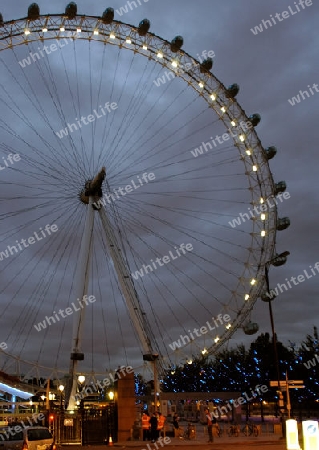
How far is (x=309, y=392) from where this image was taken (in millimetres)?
75125

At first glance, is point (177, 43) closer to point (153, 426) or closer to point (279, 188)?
point (279, 188)

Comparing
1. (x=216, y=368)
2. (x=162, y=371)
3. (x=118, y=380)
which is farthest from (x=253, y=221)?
(x=216, y=368)

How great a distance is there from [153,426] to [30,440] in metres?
9.59

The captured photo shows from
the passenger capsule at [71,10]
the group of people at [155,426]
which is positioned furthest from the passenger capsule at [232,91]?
the group of people at [155,426]

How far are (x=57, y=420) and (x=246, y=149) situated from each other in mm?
25421

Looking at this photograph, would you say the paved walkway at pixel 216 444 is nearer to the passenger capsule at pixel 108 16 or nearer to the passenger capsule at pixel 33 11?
the passenger capsule at pixel 33 11

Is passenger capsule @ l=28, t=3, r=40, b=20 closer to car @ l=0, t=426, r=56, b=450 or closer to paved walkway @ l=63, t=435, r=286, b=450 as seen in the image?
car @ l=0, t=426, r=56, b=450

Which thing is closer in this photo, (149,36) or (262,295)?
(149,36)

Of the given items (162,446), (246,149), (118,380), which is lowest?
(162,446)

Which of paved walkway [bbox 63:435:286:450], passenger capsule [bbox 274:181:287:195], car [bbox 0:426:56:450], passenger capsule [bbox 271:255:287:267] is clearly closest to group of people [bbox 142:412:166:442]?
paved walkway [bbox 63:435:286:450]

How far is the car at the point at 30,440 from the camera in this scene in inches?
948

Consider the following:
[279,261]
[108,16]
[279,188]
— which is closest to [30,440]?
[279,261]

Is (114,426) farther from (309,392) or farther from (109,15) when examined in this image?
(309,392)

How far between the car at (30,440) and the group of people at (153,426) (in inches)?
317
